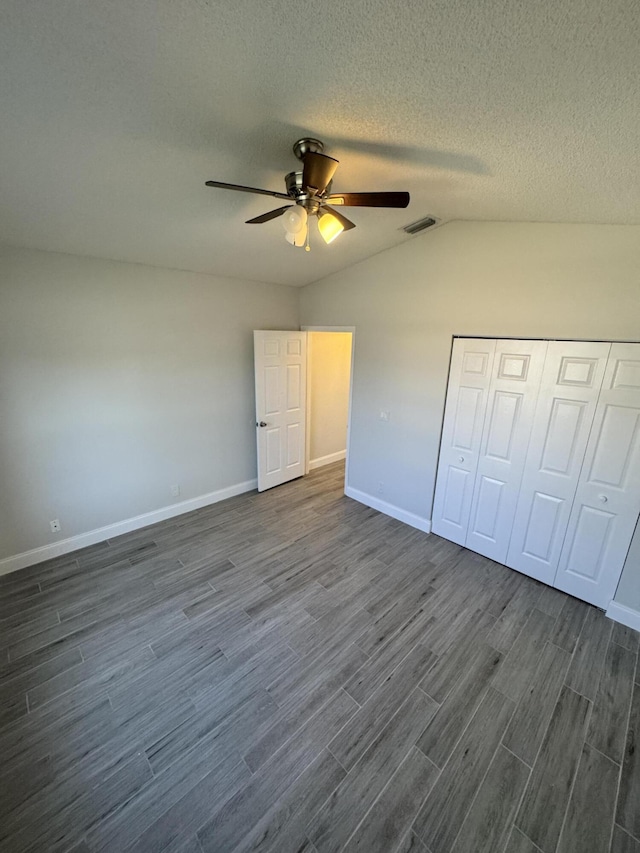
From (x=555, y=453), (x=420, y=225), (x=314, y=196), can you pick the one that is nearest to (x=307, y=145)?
(x=314, y=196)

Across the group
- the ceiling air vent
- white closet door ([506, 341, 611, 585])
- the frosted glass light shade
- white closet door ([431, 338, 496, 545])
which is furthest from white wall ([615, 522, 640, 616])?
the frosted glass light shade

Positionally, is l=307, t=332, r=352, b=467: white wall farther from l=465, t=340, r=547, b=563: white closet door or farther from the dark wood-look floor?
l=465, t=340, r=547, b=563: white closet door

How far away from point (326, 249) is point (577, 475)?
2893 mm

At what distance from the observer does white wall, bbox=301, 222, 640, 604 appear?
2.30 metres

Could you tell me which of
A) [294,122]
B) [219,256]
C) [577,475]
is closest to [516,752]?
[577,475]

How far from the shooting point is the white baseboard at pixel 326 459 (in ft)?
17.1

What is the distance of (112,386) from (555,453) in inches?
154

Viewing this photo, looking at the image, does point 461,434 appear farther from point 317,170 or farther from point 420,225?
point 317,170

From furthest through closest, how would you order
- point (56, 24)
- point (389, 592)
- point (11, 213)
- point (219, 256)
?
point (219, 256)
point (389, 592)
point (11, 213)
point (56, 24)

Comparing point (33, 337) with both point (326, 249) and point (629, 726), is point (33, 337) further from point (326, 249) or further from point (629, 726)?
point (629, 726)

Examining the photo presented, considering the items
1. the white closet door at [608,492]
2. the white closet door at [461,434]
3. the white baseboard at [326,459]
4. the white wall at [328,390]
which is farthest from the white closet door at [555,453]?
the white wall at [328,390]

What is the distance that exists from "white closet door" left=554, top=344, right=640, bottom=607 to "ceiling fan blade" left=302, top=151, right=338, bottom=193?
2.20m

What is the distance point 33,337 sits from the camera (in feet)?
8.74

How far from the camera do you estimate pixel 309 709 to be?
6.07ft
